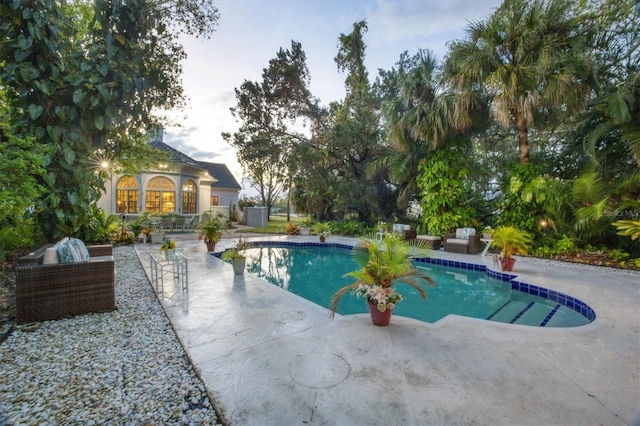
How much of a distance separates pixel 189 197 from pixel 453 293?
1650 centimetres

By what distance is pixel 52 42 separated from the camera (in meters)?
4.71

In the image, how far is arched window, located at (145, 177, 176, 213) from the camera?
16.5 meters

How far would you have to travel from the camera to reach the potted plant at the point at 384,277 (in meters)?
3.62

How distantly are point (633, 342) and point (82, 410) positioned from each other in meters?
5.44

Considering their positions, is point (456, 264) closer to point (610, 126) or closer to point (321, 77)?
point (610, 126)

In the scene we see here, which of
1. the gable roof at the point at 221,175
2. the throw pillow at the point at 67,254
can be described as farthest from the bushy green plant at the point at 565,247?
the gable roof at the point at 221,175

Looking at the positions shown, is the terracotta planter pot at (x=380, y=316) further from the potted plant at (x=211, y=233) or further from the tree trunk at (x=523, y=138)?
the tree trunk at (x=523, y=138)

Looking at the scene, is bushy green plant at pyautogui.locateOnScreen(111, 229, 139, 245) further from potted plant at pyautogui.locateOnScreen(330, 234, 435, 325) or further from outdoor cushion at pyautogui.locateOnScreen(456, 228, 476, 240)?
outdoor cushion at pyautogui.locateOnScreen(456, 228, 476, 240)

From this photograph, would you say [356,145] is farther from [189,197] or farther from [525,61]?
[189,197]

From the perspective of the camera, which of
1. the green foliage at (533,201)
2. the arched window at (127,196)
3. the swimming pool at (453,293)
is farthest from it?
the arched window at (127,196)

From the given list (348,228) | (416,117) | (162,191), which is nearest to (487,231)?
(416,117)

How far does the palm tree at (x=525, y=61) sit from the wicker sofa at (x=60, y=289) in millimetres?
10035

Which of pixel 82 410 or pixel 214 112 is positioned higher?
pixel 214 112

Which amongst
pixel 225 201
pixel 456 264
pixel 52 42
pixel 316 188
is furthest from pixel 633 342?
pixel 225 201
